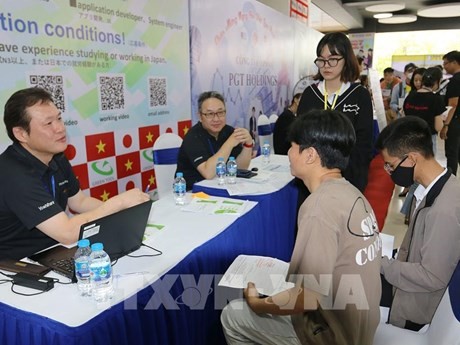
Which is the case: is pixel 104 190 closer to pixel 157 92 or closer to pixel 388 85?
pixel 157 92

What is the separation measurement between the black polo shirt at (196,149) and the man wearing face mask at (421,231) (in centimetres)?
117

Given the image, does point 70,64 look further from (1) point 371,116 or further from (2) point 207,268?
(1) point 371,116

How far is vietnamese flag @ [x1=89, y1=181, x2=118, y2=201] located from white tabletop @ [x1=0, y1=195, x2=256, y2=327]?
97 cm

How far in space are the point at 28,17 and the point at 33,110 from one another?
3.60 ft

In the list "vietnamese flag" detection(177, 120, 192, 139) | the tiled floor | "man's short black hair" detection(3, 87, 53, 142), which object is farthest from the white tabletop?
the tiled floor

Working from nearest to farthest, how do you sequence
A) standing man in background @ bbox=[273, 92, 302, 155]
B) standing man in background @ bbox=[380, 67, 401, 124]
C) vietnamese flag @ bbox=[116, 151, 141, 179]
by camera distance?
vietnamese flag @ bbox=[116, 151, 141, 179]
standing man in background @ bbox=[273, 92, 302, 155]
standing man in background @ bbox=[380, 67, 401, 124]

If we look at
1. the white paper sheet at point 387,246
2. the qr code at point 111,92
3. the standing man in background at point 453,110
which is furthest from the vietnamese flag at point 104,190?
the standing man in background at point 453,110

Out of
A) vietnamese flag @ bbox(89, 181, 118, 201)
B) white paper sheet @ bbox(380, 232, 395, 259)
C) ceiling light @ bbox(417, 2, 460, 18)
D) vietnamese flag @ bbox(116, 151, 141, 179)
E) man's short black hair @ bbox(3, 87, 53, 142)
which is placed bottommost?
white paper sheet @ bbox(380, 232, 395, 259)

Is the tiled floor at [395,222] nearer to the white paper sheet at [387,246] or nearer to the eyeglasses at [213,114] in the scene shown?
the white paper sheet at [387,246]

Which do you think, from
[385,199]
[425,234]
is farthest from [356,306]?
[385,199]

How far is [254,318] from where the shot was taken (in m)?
1.33

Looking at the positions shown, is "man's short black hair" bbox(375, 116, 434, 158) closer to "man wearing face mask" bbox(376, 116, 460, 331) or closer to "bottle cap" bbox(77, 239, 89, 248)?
"man wearing face mask" bbox(376, 116, 460, 331)

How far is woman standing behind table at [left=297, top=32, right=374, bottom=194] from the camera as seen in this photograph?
8.11ft

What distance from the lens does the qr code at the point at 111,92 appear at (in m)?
2.76
